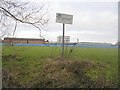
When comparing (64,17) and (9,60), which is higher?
(64,17)

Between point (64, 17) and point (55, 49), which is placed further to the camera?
point (55, 49)

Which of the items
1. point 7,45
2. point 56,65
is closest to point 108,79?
point 56,65

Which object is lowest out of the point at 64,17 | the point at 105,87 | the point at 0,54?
the point at 105,87

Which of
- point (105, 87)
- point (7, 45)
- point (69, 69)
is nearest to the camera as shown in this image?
point (105, 87)

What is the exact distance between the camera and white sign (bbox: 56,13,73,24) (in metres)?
9.87

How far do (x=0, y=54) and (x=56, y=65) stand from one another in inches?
108

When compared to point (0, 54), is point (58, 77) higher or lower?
lower

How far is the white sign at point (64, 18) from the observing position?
32.4 ft

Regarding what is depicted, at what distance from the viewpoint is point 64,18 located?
33.1 ft

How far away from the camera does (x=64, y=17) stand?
10047 mm

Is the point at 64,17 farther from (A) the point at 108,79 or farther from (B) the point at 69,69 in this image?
(A) the point at 108,79

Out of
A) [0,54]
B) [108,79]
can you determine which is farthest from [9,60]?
[108,79]

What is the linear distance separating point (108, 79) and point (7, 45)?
182 inches

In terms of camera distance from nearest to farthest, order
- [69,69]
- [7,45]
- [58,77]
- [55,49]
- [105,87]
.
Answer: [105,87] < [58,77] < [69,69] < [7,45] < [55,49]
